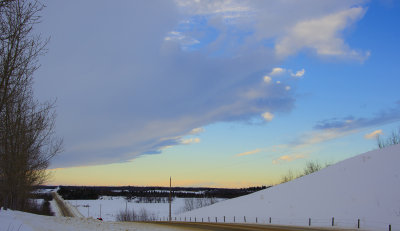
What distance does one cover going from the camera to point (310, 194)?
5291 centimetres

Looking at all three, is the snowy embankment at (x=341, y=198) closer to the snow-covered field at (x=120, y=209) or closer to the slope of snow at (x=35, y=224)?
the slope of snow at (x=35, y=224)

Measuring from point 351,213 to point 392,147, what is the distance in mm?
19502

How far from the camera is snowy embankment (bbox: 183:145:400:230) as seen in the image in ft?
124

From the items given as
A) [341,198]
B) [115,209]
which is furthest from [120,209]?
[341,198]

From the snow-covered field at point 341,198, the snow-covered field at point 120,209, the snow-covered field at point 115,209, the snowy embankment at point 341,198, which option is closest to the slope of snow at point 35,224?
the snow-covered field at point 341,198

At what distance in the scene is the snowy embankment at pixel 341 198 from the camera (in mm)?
37922

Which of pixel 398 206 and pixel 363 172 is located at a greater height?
pixel 363 172

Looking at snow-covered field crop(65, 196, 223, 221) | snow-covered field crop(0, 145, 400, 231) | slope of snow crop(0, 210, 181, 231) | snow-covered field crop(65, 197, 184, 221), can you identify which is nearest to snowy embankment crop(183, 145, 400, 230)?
snow-covered field crop(0, 145, 400, 231)

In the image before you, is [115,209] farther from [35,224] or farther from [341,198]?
[35,224]

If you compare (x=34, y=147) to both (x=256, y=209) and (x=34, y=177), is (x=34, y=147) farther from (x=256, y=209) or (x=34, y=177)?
(x=256, y=209)

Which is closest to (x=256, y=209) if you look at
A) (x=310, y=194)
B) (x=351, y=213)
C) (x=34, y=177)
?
(x=310, y=194)

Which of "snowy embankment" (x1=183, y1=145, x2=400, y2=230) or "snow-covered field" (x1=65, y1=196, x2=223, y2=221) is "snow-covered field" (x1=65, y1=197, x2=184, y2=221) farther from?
"snowy embankment" (x1=183, y1=145, x2=400, y2=230)

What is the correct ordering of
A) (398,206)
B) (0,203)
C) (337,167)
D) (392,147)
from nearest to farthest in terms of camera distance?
(0,203), (398,206), (392,147), (337,167)

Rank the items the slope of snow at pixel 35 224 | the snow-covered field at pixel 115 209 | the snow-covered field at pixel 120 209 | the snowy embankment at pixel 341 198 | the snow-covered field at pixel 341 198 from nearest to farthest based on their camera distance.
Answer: the slope of snow at pixel 35 224 < the snow-covered field at pixel 341 198 < the snowy embankment at pixel 341 198 < the snow-covered field at pixel 120 209 < the snow-covered field at pixel 115 209
